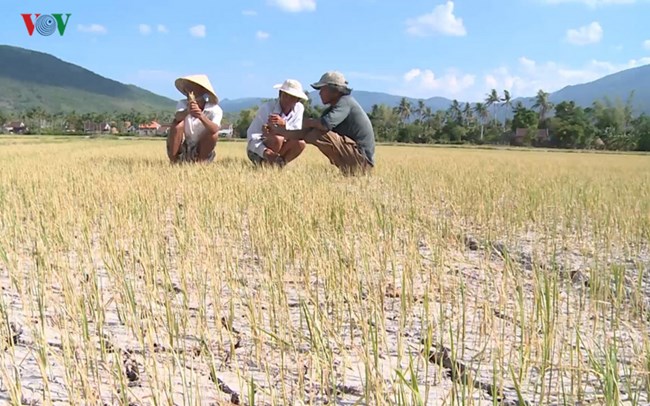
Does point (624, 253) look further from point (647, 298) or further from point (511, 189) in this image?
point (511, 189)

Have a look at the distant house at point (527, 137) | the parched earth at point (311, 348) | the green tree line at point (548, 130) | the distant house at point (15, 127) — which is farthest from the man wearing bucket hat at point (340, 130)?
the distant house at point (15, 127)

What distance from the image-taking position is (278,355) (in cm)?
119

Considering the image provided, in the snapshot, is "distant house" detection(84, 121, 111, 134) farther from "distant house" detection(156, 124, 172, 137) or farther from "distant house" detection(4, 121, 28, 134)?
"distant house" detection(156, 124, 172, 137)

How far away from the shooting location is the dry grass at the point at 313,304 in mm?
1024

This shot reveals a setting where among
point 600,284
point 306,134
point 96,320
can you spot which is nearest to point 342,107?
point 306,134

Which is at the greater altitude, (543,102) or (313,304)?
(543,102)

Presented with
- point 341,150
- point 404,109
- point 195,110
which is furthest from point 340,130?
point 404,109

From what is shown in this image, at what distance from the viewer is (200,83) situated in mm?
4750

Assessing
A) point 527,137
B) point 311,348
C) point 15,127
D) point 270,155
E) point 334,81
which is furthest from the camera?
point 15,127

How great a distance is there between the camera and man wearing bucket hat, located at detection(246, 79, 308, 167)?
466 centimetres

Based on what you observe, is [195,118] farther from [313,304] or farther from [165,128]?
[165,128]

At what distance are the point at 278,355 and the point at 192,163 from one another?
4487mm

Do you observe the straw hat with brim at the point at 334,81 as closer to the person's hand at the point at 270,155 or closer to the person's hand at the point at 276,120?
the person's hand at the point at 276,120

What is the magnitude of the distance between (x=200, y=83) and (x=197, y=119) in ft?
1.39
